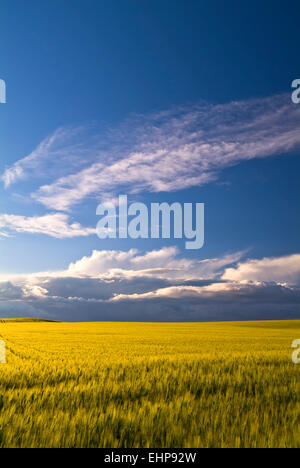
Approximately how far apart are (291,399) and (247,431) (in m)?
2.82

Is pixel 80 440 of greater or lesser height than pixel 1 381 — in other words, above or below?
above

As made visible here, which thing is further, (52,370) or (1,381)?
(52,370)

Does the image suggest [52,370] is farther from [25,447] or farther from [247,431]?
[247,431]

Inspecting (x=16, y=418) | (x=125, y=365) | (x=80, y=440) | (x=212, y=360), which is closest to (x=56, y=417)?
(x=16, y=418)

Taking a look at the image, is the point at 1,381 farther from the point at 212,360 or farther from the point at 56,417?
the point at 212,360
